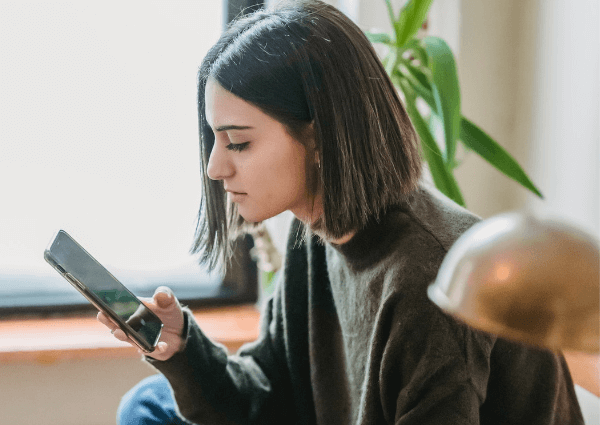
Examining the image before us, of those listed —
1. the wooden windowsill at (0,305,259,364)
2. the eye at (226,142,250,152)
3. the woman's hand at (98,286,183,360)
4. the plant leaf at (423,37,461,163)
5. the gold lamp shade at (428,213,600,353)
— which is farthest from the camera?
the wooden windowsill at (0,305,259,364)

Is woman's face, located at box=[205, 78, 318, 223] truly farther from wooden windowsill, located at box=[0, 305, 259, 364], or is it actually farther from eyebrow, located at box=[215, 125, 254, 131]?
wooden windowsill, located at box=[0, 305, 259, 364]

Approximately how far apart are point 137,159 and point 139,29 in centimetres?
31

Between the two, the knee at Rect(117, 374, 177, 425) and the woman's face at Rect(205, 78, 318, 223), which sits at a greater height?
the woman's face at Rect(205, 78, 318, 223)

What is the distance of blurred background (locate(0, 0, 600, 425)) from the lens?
57.5 inches

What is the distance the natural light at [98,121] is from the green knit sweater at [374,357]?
1.75ft

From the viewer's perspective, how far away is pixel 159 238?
64.0 inches

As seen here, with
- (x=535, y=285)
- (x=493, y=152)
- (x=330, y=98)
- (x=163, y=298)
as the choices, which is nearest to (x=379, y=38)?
(x=493, y=152)

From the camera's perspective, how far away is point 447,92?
111 cm

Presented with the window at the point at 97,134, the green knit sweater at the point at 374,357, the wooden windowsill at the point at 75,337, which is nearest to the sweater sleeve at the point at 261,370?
the green knit sweater at the point at 374,357

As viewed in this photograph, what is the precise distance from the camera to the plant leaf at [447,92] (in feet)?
3.61

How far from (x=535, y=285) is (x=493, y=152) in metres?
0.86

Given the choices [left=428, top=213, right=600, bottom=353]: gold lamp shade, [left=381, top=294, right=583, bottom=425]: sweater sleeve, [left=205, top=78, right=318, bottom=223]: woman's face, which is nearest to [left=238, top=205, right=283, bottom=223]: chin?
[left=205, top=78, right=318, bottom=223]: woman's face

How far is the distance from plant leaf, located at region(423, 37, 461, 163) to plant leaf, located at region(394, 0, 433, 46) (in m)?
0.06

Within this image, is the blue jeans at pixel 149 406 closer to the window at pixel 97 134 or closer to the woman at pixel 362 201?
the woman at pixel 362 201
